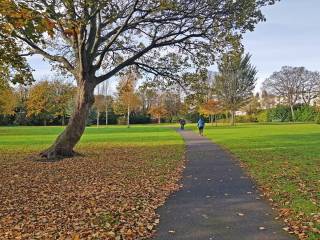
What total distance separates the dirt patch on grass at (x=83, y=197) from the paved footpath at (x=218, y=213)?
0.38 m

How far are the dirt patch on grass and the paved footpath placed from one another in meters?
0.38

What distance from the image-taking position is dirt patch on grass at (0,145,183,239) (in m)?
6.52

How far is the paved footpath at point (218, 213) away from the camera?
6.09 m

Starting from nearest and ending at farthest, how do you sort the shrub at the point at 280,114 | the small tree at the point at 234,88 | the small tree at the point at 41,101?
the small tree at the point at 234,88, the small tree at the point at 41,101, the shrub at the point at 280,114

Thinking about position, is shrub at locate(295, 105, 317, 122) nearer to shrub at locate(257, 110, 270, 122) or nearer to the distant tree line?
the distant tree line

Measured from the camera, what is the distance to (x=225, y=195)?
918cm

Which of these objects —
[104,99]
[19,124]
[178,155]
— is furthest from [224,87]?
[178,155]

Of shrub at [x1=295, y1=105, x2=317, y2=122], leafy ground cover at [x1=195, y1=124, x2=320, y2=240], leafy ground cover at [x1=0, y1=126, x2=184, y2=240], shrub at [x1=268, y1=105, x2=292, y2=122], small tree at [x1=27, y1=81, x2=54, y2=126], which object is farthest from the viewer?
shrub at [x1=268, y1=105, x2=292, y2=122]

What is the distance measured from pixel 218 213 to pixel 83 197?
3.45 meters

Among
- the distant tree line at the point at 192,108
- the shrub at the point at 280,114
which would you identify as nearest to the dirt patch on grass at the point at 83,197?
the distant tree line at the point at 192,108

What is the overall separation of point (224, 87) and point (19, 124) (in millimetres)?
39739

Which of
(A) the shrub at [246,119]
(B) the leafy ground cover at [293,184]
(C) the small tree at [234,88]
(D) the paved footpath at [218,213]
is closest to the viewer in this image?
(D) the paved footpath at [218,213]

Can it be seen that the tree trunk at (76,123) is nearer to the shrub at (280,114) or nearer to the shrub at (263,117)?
the shrub at (263,117)

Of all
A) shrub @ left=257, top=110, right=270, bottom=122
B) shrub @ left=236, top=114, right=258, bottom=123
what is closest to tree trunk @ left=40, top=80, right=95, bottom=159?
shrub @ left=236, top=114, right=258, bottom=123
